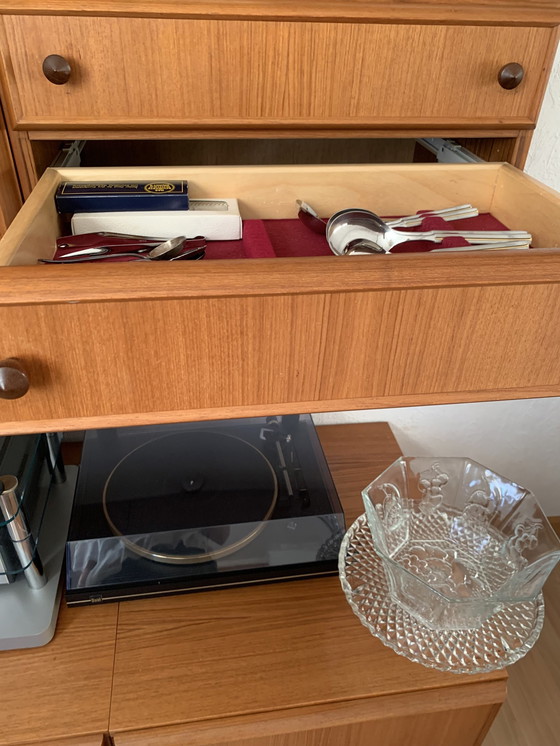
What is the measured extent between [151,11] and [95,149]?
0.25 metres


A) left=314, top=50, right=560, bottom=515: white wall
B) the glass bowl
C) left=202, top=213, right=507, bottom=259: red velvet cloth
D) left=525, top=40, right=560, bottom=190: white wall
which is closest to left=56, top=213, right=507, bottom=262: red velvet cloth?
left=202, top=213, right=507, bottom=259: red velvet cloth

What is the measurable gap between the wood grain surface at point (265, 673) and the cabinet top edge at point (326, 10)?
64 centimetres

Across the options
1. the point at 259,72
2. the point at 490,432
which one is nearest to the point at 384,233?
the point at 259,72

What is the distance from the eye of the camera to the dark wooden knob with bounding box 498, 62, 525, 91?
23.6 inches

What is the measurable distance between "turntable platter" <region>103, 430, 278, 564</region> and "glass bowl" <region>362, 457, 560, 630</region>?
165mm

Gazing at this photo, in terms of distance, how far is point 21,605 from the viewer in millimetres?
743

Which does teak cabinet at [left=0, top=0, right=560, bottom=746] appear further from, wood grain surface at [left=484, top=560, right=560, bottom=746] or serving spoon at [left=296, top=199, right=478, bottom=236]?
wood grain surface at [left=484, top=560, right=560, bottom=746]

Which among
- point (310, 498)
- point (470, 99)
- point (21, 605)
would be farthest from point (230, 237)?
point (21, 605)

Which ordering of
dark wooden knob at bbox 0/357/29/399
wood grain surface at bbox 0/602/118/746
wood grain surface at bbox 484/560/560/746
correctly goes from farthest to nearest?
wood grain surface at bbox 484/560/560/746
wood grain surface at bbox 0/602/118/746
dark wooden knob at bbox 0/357/29/399

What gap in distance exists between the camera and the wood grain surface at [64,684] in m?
0.64

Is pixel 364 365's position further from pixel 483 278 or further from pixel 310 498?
pixel 310 498

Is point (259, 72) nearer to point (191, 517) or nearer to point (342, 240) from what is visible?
point (342, 240)

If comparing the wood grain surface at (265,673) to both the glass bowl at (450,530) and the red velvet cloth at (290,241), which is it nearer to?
the glass bowl at (450,530)

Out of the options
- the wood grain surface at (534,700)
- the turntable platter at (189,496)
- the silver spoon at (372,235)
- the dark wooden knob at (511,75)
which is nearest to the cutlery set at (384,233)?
the silver spoon at (372,235)
